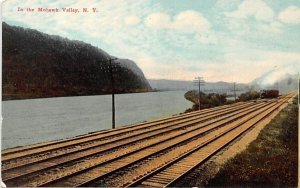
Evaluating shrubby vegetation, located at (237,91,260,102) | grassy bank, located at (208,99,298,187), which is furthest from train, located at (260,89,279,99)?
→ grassy bank, located at (208,99,298,187)

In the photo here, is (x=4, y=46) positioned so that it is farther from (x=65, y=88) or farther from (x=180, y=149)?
(x=180, y=149)

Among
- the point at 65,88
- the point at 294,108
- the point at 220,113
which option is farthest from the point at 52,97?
the point at 294,108

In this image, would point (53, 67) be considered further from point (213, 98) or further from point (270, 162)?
point (270, 162)

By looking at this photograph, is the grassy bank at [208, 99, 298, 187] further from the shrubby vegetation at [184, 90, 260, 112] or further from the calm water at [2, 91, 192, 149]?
the calm water at [2, 91, 192, 149]

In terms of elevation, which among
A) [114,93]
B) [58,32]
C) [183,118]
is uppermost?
[58,32]

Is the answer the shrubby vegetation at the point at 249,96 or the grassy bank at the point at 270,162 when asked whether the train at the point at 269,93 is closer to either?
the shrubby vegetation at the point at 249,96

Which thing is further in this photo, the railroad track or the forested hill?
the forested hill
